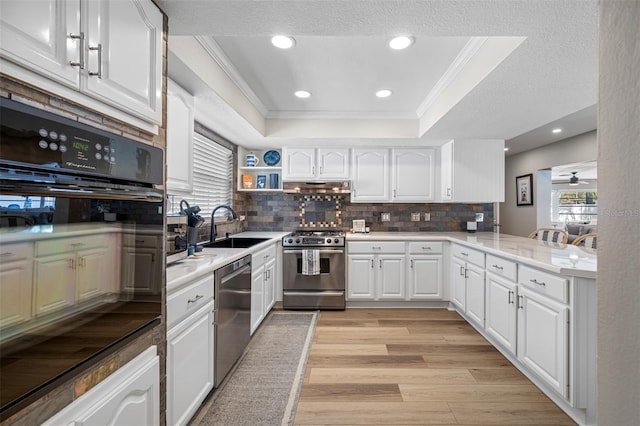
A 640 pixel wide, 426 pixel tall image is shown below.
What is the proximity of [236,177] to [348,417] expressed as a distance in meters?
3.15

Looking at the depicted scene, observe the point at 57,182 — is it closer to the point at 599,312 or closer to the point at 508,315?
the point at 599,312

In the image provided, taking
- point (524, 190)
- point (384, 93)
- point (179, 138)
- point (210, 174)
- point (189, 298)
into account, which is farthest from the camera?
point (524, 190)

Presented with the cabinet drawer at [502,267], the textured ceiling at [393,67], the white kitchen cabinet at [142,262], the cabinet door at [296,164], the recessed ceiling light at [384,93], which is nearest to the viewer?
the white kitchen cabinet at [142,262]

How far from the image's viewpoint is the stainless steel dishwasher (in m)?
2.03

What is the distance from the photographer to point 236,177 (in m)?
4.20

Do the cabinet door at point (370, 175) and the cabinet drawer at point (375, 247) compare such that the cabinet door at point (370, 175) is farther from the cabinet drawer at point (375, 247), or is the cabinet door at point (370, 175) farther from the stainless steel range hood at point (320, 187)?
the cabinet drawer at point (375, 247)

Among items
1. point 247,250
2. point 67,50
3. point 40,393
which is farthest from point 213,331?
point 67,50

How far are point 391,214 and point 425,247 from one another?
0.85 m

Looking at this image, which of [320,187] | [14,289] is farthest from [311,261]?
[14,289]

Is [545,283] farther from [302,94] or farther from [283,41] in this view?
[302,94]

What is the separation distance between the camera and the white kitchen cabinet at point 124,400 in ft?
3.04

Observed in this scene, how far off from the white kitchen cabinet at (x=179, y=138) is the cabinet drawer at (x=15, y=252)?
1147 millimetres

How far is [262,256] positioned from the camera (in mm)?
3213

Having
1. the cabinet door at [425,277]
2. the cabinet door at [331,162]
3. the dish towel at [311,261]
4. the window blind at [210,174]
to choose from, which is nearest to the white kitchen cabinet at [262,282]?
the dish towel at [311,261]
